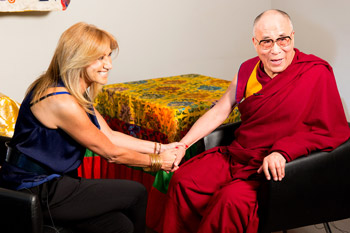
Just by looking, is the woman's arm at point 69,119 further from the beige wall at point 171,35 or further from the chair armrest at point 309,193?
the beige wall at point 171,35

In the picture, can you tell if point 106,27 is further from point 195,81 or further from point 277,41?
point 277,41

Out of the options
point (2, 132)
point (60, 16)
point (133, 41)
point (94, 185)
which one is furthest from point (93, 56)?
point (133, 41)

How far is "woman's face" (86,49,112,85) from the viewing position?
188 centimetres

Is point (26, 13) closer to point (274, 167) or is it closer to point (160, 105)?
point (160, 105)

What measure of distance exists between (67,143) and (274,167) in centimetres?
82

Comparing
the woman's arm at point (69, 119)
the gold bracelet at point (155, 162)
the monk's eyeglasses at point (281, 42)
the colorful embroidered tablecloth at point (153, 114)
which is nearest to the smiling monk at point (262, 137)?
the monk's eyeglasses at point (281, 42)

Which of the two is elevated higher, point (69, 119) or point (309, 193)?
point (69, 119)

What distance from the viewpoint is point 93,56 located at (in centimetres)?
184

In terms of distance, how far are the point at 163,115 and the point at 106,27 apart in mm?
1420

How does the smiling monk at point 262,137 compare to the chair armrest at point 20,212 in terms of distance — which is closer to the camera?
the chair armrest at point 20,212

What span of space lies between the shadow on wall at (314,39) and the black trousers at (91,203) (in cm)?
289

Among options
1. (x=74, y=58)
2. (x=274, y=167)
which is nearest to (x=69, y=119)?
(x=74, y=58)

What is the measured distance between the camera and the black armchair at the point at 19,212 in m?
1.59

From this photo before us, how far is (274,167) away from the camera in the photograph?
1.86 metres
